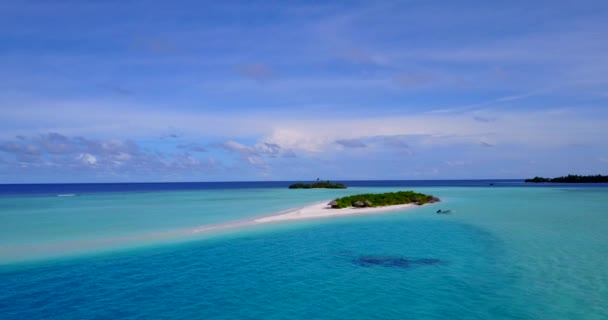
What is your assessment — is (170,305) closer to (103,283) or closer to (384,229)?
(103,283)

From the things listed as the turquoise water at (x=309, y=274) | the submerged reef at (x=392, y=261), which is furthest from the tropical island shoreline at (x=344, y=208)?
the submerged reef at (x=392, y=261)

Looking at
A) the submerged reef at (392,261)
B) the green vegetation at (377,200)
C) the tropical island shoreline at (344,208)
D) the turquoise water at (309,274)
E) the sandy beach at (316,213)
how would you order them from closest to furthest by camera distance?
the turquoise water at (309,274), the submerged reef at (392,261), the tropical island shoreline at (344,208), the sandy beach at (316,213), the green vegetation at (377,200)

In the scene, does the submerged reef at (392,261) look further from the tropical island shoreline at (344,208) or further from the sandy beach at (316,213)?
the sandy beach at (316,213)

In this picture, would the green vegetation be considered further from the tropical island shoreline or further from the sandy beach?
the sandy beach

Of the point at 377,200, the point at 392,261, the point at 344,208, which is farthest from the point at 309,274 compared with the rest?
the point at 377,200

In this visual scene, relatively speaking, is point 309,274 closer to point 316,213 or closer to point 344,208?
point 316,213

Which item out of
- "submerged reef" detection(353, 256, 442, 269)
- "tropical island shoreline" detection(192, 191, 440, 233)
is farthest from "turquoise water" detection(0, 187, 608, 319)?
"tropical island shoreline" detection(192, 191, 440, 233)

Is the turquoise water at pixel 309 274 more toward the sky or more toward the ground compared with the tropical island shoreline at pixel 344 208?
more toward the ground

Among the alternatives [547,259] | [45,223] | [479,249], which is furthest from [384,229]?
[45,223]
